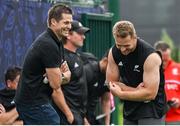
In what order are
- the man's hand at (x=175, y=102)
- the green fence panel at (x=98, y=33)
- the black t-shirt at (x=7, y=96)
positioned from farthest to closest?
the green fence panel at (x=98, y=33)
the man's hand at (x=175, y=102)
the black t-shirt at (x=7, y=96)

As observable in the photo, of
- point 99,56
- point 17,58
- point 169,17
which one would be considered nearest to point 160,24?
point 169,17

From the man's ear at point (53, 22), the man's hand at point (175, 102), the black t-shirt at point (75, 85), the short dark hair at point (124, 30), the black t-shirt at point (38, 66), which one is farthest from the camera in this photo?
the man's hand at point (175, 102)

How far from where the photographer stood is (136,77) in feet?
30.8

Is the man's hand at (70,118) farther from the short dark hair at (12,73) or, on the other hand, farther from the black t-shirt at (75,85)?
the short dark hair at (12,73)

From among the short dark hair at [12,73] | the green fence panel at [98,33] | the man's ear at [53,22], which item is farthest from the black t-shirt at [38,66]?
the green fence panel at [98,33]

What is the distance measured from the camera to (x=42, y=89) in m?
8.68

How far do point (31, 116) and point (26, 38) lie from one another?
9.12 ft

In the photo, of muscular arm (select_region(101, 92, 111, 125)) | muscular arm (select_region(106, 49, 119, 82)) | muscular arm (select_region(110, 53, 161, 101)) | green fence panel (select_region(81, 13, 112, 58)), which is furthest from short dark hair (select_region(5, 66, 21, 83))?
green fence panel (select_region(81, 13, 112, 58))

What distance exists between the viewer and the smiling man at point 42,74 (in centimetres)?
852

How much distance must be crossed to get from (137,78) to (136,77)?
0.02 meters

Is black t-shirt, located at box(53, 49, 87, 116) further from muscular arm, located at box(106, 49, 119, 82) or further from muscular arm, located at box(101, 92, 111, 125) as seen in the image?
muscular arm, located at box(101, 92, 111, 125)

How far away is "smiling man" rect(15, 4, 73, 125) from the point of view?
27.9 ft

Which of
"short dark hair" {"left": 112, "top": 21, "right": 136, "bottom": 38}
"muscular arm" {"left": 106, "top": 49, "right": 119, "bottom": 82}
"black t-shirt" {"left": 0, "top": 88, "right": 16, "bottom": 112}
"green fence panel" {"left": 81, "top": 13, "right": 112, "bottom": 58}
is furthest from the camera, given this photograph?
"green fence panel" {"left": 81, "top": 13, "right": 112, "bottom": 58}

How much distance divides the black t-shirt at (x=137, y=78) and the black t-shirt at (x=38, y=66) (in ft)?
3.16
